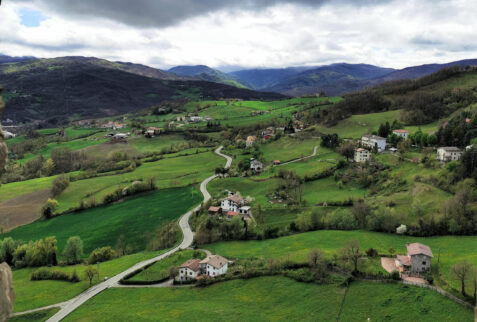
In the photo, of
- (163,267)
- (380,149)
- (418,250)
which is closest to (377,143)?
(380,149)

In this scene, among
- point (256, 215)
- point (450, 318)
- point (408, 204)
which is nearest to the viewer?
point (450, 318)

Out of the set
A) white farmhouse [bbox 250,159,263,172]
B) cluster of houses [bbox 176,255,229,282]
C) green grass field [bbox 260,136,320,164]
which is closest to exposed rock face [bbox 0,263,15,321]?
cluster of houses [bbox 176,255,229,282]

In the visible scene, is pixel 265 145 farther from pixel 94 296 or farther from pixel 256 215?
pixel 94 296

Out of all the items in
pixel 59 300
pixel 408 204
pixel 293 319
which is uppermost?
pixel 408 204

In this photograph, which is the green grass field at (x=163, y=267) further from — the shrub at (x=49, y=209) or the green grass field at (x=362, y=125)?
the green grass field at (x=362, y=125)

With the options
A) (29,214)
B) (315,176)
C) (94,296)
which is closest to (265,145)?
(315,176)

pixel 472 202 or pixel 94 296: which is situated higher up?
pixel 472 202

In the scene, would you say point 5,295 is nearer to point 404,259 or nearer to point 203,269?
point 203,269

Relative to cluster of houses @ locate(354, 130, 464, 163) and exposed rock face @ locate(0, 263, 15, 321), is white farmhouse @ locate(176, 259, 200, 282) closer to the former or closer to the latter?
exposed rock face @ locate(0, 263, 15, 321)
